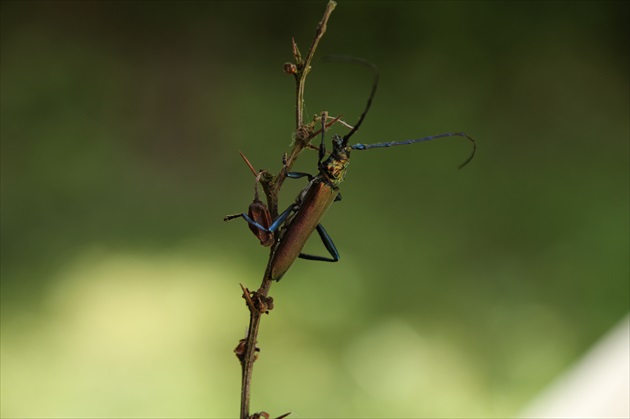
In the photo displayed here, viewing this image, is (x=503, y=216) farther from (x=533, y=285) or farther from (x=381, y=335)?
(x=381, y=335)

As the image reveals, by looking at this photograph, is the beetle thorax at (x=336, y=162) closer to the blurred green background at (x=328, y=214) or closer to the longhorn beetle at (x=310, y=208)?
the longhorn beetle at (x=310, y=208)

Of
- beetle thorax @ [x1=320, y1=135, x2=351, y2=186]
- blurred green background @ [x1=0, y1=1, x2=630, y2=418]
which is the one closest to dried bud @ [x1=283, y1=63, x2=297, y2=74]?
beetle thorax @ [x1=320, y1=135, x2=351, y2=186]

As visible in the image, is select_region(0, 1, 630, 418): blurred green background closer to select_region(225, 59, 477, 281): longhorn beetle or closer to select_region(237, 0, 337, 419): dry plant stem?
select_region(225, 59, 477, 281): longhorn beetle

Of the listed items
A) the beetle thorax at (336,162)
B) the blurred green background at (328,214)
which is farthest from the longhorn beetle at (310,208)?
the blurred green background at (328,214)

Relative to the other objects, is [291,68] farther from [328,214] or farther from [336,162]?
[328,214]

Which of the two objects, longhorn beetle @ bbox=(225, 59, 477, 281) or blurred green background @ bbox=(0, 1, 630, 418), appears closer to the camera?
longhorn beetle @ bbox=(225, 59, 477, 281)

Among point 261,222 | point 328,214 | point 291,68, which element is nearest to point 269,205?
point 261,222
